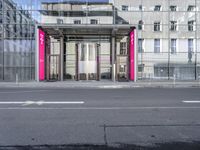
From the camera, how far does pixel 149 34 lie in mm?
31328

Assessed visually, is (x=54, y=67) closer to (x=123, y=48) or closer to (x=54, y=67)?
(x=54, y=67)

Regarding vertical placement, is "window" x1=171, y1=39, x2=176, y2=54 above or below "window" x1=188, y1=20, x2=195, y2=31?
below

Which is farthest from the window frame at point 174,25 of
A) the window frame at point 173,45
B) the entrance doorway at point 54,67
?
the entrance doorway at point 54,67

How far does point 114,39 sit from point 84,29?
12.0 feet

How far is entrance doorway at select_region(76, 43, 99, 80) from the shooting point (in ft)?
99.5

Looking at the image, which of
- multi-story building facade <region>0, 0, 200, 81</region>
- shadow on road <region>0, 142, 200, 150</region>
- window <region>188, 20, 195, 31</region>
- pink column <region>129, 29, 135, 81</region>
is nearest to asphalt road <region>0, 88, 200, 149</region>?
shadow on road <region>0, 142, 200, 150</region>

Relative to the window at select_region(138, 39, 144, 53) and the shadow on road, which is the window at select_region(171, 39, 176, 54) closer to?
the window at select_region(138, 39, 144, 53)

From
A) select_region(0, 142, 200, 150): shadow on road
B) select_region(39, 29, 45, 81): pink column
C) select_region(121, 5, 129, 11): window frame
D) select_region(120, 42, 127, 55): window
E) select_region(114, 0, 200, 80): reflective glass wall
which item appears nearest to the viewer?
select_region(0, 142, 200, 150): shadow on road

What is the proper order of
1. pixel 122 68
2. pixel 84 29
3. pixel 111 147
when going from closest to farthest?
1. pixel 111 147
2. pixel 84 29
3. pixel 122 68

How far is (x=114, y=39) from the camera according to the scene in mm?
31172

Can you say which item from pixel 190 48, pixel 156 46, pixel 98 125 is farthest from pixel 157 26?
pixel 98 125

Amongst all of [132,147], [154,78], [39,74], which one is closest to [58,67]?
[39,74]

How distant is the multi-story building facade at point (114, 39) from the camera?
1183 inches

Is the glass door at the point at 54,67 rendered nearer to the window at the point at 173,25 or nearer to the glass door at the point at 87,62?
the glass door at the point at 87,62
